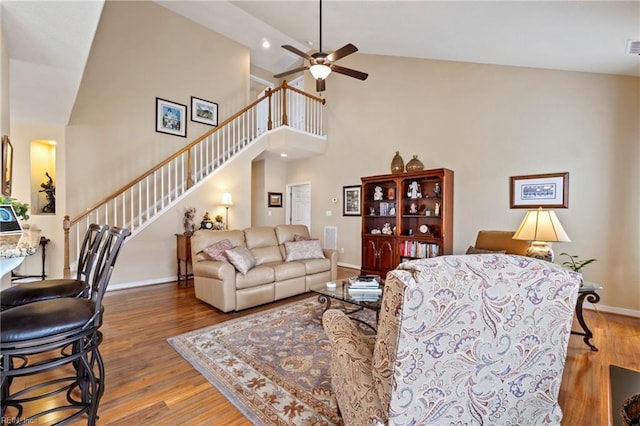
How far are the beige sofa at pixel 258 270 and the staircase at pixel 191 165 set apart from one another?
1633mm

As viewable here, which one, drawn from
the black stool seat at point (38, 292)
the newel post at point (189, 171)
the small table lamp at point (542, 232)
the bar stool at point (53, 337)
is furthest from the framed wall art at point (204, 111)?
the small table lamp at point (542, 232)

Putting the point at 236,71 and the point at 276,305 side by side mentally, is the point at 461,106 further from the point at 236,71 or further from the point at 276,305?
the point at 236,71

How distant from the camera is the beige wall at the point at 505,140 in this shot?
10.9ft

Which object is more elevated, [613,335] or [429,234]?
[429,234]

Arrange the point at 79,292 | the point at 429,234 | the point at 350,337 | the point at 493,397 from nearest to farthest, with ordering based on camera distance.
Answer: the point at 493,397, the point at 350,337, the point at 79,292, the point at 429,234

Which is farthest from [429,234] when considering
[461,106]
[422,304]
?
[422,304]

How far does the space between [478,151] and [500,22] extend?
183cm

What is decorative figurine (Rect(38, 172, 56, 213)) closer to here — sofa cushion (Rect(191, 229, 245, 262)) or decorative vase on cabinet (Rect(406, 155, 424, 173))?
sofa cushion (Rect(191, 229, 245, 262))

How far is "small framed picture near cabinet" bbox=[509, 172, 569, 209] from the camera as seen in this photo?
3.65 m

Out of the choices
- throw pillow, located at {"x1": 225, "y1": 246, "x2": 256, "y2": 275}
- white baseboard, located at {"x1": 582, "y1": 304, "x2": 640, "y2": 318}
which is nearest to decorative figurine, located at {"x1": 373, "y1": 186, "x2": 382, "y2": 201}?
throw pillow, located at {"x1": 225, "y1": 246, "x2": 256, "y2": 275}

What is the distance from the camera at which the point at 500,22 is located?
296cm

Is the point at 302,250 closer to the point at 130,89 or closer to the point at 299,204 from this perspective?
the point at 299,204

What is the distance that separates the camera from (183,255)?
473 centimetres

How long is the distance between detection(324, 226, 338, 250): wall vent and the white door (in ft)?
1.99
